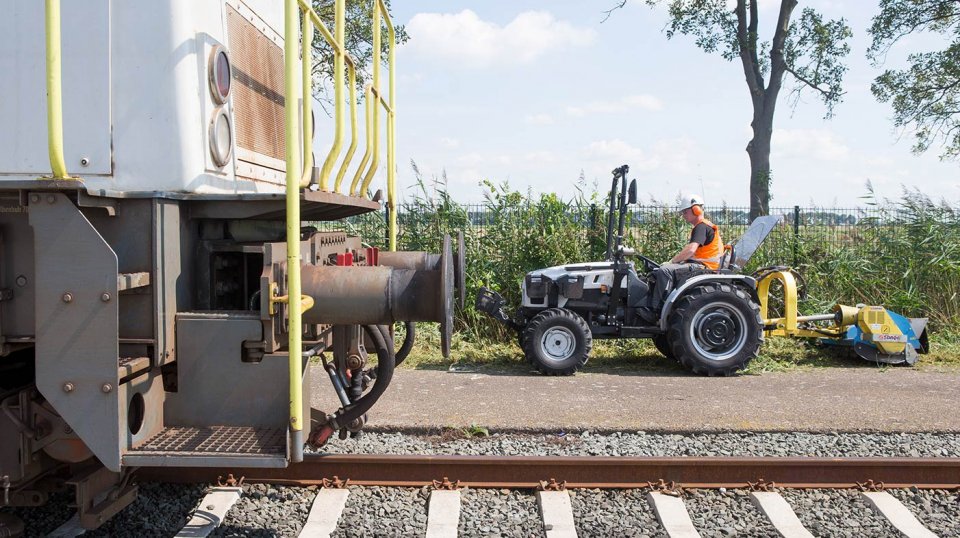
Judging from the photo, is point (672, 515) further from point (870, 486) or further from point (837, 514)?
point (870, 486)

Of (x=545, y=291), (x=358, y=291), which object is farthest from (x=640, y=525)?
(x=545, y=291)

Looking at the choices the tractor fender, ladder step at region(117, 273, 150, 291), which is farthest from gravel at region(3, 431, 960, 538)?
the tractor fender

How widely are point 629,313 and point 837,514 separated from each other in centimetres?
468

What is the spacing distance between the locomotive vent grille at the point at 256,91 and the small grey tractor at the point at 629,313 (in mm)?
4392

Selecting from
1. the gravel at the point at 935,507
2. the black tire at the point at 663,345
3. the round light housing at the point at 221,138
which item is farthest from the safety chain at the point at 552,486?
the black tire at the point at 663,345

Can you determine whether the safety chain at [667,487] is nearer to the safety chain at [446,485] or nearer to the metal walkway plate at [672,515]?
the metal walkway plate at [672,515]

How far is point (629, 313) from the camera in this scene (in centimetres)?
910

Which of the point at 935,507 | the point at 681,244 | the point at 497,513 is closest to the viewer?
the point at 497,513

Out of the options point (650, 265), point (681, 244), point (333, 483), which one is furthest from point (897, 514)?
point (681, 244)

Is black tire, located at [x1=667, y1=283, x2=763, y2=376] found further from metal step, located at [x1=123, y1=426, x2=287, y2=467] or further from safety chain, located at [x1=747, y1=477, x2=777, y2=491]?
metal step, located at [x1=123, y1=426, x2=287, y2=467]

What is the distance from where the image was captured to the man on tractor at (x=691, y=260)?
9.01m

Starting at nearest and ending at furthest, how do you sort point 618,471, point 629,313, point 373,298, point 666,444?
point 373,298 → point 618,471 → point 666,444 → point 629,313

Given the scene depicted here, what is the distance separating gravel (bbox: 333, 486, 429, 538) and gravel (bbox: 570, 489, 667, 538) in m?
0.87

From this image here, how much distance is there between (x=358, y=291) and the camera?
3602 millimetres
